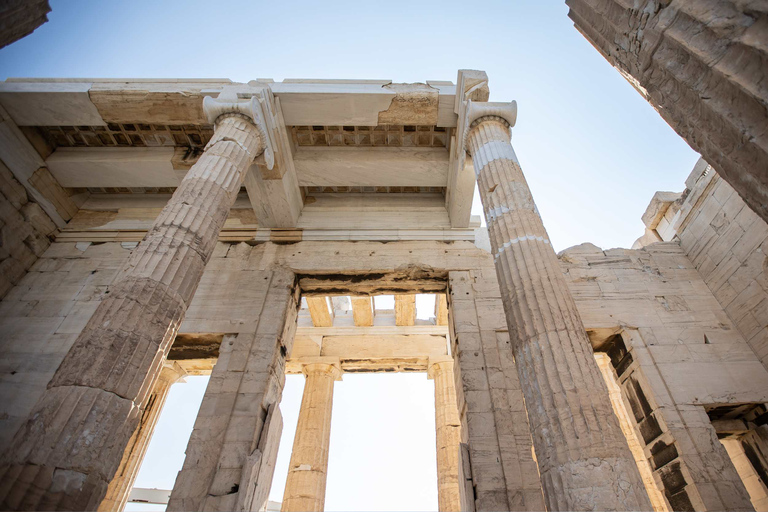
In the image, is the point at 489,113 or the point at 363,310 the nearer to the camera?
the point at 489,113

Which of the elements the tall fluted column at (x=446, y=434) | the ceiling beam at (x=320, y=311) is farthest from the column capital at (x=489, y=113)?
the ceiling beam at (x=320, y=311)

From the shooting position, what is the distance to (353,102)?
8672 millimetres

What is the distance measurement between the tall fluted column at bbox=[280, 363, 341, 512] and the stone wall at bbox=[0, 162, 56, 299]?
731 centimetres

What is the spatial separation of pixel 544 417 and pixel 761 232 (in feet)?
20.1

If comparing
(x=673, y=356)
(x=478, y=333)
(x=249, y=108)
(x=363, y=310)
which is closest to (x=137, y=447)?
(x=363, y=310)

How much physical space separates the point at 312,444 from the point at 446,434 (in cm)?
359

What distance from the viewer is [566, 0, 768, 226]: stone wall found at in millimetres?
3225

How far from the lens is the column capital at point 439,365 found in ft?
40.7

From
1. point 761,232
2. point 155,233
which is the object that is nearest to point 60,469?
point 155,233

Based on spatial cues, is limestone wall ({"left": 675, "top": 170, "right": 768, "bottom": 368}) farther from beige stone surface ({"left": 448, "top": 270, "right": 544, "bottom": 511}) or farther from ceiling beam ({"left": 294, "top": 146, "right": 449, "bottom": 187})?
ceiling beam ({"left": 294, "top": 146, "right": 449, "bottom": 187})

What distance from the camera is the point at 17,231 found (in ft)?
29.4

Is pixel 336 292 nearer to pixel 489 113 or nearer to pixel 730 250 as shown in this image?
pixel 489 113

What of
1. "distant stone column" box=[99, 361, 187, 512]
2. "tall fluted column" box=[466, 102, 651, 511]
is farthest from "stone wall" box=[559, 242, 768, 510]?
"distant stone column" box=[99, 361, 187, 512]

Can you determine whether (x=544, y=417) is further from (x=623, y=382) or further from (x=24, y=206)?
(x=24, y=206)
